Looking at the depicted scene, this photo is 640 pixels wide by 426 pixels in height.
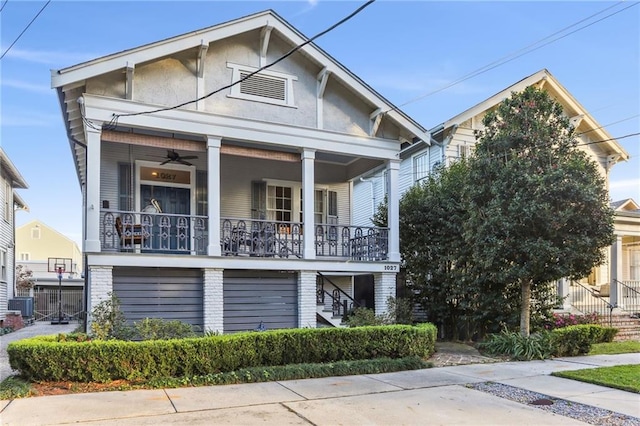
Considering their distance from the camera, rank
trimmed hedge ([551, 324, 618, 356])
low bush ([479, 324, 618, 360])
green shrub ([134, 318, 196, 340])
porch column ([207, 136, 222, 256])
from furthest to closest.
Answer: trimmed hedge ([551, 324, 618, 356])
low bush ([479, 324, 618, 360])
porch column ([207, 136, 222, 256])
green shrub ([134, 318, 196, 340])

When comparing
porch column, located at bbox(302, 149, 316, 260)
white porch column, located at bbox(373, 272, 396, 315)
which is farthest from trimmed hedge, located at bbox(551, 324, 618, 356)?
porch column, located at bbox(302, 149, 316, 260)

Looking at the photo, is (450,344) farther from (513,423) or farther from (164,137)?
(164,137)

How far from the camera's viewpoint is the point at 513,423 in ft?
21.4

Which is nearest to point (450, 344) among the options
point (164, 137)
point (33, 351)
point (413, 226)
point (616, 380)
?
point (413, 226)

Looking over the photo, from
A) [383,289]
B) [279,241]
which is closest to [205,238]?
[279,241]

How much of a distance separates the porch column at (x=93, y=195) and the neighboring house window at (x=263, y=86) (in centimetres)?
317

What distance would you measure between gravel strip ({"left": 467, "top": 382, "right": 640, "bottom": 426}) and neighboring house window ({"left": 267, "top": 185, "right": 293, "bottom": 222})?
26.1 ft

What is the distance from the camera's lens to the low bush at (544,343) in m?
11.7

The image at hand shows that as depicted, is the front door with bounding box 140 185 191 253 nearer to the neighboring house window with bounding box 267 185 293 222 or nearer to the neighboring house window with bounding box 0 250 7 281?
the neighboring house window with bounding box 267 185 293 222

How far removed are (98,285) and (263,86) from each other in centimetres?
584

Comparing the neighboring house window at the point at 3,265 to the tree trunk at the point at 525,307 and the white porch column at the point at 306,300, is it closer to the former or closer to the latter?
the white porch column at the point at 306,300

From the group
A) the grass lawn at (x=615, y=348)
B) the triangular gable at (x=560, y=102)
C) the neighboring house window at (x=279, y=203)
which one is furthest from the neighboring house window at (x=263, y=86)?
the grass lawn at (x=615, y=348)

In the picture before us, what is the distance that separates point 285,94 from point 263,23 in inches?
67.0

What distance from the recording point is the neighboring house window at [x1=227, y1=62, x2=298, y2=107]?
1219 centimetres
